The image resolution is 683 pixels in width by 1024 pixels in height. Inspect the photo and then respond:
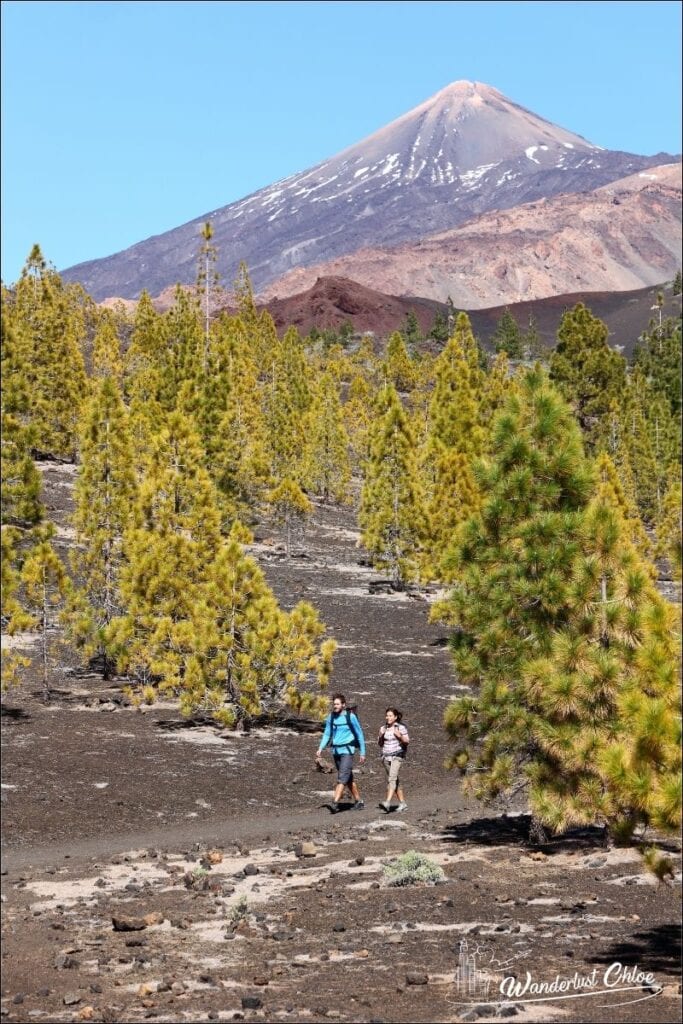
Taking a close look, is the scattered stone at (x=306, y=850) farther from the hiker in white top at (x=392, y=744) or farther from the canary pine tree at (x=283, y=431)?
the canary pine tree at (x=283, y=431)

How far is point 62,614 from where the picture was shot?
75.9ft

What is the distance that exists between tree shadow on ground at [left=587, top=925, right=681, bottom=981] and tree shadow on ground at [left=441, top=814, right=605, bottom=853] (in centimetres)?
347

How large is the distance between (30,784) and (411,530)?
23649mm

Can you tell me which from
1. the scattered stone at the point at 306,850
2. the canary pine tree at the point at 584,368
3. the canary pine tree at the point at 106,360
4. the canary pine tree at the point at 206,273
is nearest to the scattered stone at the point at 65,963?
the scattered stone at the point at 306,850

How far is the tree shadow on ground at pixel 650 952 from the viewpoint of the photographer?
8.42 m

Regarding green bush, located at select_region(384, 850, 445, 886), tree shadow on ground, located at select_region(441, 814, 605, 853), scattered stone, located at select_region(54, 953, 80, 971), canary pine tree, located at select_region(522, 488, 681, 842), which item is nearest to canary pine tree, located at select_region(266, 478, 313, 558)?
tree shadow on ground, located at select_region(441, 814, 605, 853)

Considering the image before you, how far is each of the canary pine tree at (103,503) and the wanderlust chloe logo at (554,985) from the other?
54.6ft

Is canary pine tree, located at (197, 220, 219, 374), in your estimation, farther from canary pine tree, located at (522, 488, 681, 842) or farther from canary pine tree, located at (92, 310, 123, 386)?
canary pine tree, located at (522, 488, 681, 842)

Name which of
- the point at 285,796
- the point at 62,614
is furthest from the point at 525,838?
the point at 62,614

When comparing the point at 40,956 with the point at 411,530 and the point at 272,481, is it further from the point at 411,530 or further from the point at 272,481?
the point at 272,481

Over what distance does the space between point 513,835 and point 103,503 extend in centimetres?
1346

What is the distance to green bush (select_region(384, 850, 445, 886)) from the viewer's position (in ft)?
36.5

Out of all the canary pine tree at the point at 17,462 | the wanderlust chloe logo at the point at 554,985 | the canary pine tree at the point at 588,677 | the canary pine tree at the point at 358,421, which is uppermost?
the canary pine tree at the point at 358,421

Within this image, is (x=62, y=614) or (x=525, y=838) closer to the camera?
(x=525, y=838)
